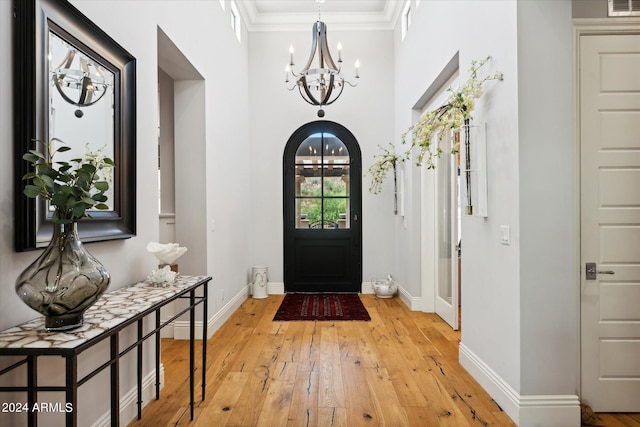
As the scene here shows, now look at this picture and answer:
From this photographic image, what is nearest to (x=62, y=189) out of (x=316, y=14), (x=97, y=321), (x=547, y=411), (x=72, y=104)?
(x=97, y=321)

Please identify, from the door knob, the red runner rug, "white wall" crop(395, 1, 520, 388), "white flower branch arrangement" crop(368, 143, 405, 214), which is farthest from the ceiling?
the door knob

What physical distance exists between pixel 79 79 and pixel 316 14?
15.2ft

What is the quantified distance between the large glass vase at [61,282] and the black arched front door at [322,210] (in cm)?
452

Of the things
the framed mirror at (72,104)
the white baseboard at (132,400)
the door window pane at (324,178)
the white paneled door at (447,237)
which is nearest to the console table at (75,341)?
the framed mirror at (72,104)

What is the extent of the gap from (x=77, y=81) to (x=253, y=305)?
12.6 ft

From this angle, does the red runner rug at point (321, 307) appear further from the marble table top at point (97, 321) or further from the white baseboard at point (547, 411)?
the marble table top at point (97, 321)

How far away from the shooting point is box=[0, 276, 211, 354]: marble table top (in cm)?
125

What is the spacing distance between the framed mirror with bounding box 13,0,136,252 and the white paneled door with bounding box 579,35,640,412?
8.56 ft

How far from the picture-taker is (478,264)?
9.15 ft

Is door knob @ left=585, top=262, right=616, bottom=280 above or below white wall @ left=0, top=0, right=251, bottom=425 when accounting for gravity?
below

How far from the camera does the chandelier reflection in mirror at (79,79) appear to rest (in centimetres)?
173

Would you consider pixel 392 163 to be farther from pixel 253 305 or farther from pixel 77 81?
pixel 77 81

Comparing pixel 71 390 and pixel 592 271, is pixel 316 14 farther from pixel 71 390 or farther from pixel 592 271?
pixel 71 390

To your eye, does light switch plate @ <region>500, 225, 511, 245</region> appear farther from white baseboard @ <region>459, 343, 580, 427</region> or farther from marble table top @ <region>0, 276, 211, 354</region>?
marble table top @ <region>0, 276, 211, 354</region>
